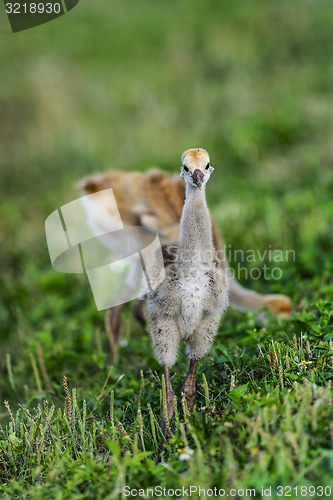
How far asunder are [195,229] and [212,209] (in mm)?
4100

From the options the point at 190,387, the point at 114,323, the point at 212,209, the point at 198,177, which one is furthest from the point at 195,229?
the point at 212,209

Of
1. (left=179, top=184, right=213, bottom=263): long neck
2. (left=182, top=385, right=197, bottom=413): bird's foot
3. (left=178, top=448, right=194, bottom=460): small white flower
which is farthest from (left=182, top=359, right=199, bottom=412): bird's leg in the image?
(left=179, top=184, right=213, bottom=263): long neck

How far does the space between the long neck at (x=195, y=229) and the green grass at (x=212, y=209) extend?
73 centimetres

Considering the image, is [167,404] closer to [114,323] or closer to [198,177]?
[198,177]

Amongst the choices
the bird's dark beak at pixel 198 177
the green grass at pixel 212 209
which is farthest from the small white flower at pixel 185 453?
the bird's dark beak at pixel 198 177

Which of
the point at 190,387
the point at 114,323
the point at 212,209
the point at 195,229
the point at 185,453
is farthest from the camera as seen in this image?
the point at 212,209

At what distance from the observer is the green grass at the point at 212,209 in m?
2.73

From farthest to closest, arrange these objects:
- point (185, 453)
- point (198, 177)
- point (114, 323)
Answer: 1. point (114, 323)
2. point (198, 177)
3. point (185, 453)

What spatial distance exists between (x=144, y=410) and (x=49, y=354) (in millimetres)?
1467

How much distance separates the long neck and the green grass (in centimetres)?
73

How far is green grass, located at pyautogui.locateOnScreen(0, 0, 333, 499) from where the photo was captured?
2.73m

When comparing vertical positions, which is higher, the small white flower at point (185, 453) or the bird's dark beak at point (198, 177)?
the bird's dark beak at point (198, 177)

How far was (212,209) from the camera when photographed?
711 cm

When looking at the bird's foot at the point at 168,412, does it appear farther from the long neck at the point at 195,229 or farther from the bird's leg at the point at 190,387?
the long neck at the point at 195,229
